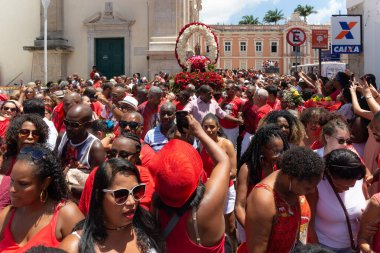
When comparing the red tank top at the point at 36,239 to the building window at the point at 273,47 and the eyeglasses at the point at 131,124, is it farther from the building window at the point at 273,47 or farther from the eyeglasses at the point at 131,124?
the building window at the point at 273,47

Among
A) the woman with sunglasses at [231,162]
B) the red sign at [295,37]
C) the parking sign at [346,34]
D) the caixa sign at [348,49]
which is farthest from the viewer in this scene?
the red sign at [295,37]

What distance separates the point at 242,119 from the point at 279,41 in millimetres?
71756

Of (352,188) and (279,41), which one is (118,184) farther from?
(279,41)

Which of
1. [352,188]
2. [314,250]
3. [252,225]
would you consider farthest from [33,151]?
[352,188]

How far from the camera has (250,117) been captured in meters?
9.44

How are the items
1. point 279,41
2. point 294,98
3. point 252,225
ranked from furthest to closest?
point 279,41, point 294,98, point 252,225

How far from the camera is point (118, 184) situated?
9.21 ft

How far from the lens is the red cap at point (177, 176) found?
2.89 m

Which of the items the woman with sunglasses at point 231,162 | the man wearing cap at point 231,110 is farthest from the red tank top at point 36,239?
the man wearing cap at point 231,110

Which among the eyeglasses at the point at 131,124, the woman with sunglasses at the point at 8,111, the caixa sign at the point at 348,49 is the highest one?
the caixa sign at the point at 348,49

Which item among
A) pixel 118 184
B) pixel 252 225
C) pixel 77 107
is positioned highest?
pixel 77 107

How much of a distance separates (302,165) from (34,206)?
1864 millimetres

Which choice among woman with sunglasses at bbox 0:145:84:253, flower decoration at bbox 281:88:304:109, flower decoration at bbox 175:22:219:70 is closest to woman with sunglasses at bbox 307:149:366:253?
woman with sunglasses at bbox 0:145:84:253

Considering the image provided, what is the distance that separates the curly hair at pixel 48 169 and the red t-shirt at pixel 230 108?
6.41 metres
